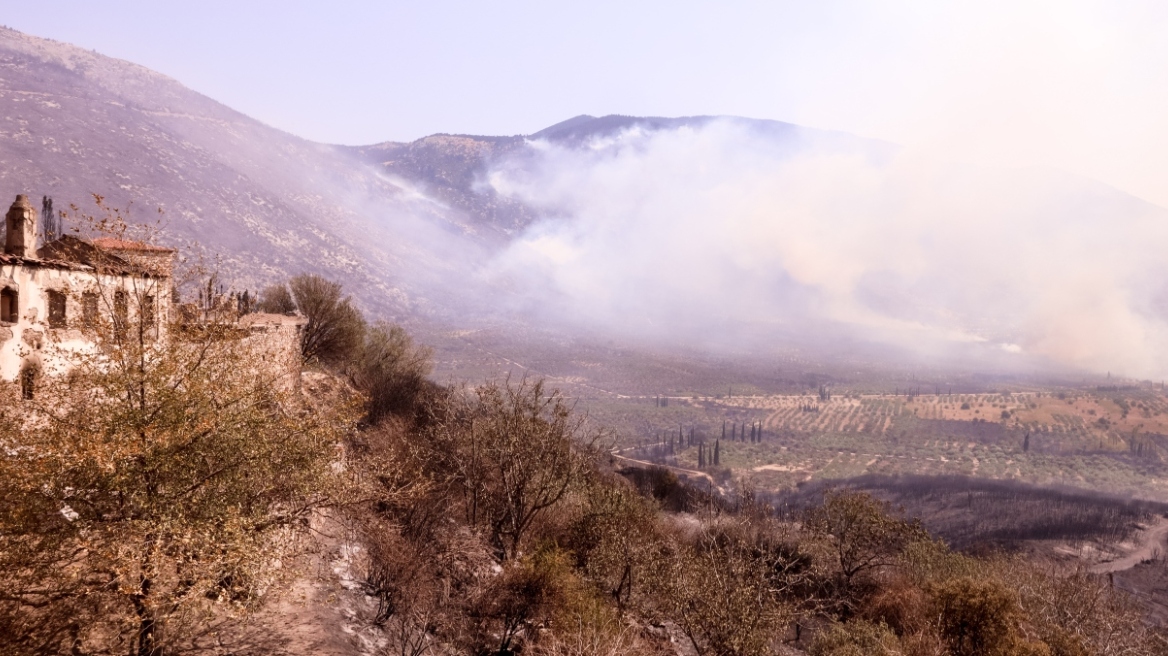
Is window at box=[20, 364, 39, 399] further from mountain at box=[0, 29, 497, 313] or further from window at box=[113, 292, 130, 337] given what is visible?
mountain at box=[0, 29, 497, 313]

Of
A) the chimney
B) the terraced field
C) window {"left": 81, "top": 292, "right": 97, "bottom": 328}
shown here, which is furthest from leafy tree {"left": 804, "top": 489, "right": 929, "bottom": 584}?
the terraced field

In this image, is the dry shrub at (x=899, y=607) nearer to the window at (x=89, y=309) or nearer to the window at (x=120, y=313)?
the window at (x=120, y=313)

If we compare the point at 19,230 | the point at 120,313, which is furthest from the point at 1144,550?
the point at 19,230

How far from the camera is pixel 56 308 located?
15195 millimetres

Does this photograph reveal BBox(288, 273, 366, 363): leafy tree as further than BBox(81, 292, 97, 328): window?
Yes

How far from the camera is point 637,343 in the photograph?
176375 mm

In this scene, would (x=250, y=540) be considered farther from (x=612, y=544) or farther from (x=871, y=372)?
(x=871, y=372)

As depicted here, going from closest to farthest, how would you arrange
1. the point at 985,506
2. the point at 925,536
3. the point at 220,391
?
the point at 220,391, the point at 925,536, the point at 985,506

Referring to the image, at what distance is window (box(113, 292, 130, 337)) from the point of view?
929cm

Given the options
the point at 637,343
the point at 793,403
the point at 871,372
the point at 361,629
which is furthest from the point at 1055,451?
the point at 361,629

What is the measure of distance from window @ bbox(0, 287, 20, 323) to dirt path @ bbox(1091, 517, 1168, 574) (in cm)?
7187

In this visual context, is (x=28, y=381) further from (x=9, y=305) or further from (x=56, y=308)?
(x=56, y=308)

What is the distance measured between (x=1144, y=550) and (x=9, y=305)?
299ft

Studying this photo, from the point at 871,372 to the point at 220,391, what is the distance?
648ft
